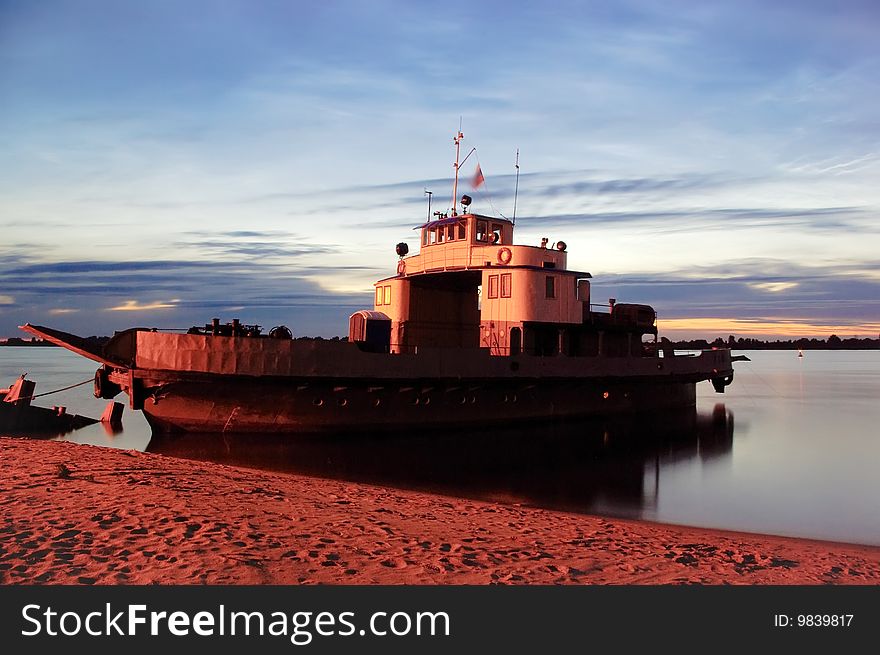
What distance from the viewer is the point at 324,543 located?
6898 mm

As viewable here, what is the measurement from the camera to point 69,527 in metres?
6.79

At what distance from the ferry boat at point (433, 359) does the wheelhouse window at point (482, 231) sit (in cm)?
5

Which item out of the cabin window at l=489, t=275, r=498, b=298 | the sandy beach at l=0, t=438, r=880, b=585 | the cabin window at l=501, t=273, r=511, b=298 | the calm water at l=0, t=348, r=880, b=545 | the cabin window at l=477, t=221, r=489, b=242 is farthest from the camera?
the cabin window at l=477, t=221, r=489, b=242

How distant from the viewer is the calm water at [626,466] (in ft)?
42.9

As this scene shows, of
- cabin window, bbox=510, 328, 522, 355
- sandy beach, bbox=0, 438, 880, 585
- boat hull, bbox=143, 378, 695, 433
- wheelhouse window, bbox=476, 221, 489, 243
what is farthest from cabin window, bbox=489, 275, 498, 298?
sandy beach, bbox=0, 438, 880, 585

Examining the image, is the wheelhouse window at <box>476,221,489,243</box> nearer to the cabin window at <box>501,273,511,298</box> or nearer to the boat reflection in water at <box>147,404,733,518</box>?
the cabin window at <box>501,273,511,298</box>

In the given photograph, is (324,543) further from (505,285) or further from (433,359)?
(505,285)

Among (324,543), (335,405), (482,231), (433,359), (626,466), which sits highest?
(482,231)

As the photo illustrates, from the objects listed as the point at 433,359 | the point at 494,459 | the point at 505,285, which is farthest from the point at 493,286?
the point at 494,459

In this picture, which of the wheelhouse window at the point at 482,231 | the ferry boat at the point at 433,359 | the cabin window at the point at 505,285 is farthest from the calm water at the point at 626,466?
Result: the wheelhouse window at the point at 482,231

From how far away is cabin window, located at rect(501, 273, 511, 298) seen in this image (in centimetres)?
2189

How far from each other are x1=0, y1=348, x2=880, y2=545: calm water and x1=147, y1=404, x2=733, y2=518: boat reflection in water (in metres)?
0.04

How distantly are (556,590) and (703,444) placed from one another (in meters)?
18.6

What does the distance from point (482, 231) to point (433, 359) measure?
6419 millimetres
